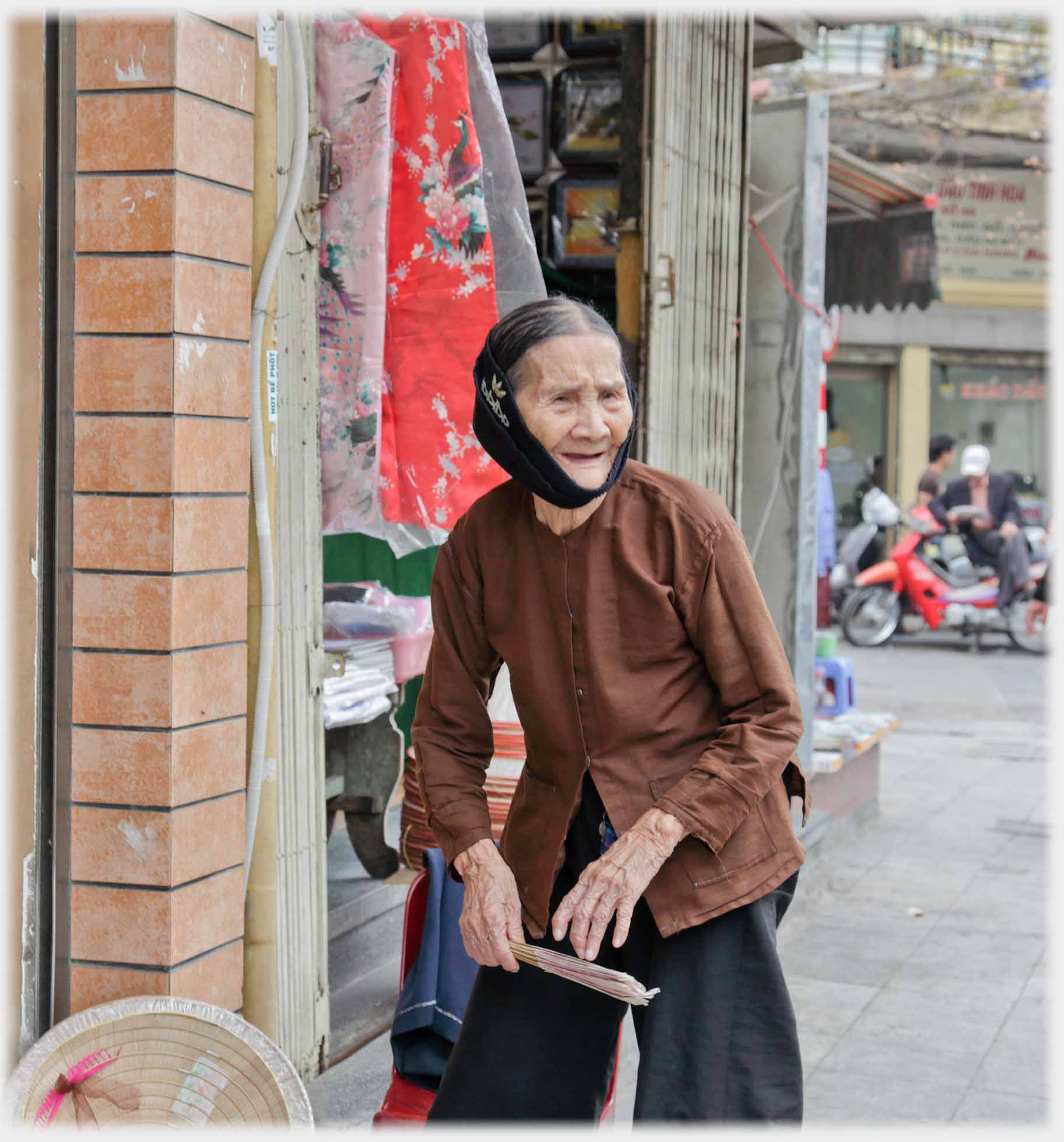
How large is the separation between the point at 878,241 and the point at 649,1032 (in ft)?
20.6

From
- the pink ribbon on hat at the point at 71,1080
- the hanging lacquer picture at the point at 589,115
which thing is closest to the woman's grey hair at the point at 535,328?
the pink ribbon on hat at the point at 71,1080

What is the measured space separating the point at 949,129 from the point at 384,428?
15190 millimetres

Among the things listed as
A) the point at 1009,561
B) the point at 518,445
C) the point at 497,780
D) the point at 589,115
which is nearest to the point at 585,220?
the point at 589,115

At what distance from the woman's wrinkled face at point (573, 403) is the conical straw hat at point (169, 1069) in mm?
1205

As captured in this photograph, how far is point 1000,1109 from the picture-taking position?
3377 millimetres

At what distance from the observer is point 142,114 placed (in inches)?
101

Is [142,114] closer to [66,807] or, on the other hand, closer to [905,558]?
[66,807]

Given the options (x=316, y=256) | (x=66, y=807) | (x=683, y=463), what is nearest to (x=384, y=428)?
(x=316, y=256)

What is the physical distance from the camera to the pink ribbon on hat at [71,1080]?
2.40 m

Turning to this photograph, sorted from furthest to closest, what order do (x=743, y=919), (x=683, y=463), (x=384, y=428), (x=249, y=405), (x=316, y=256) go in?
(x=683, y=463) → (x=384, y=428) → (x=316, y=256) → (x=249, y=405) → (x=743, y=919)

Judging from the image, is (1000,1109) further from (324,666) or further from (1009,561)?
(1009,561)

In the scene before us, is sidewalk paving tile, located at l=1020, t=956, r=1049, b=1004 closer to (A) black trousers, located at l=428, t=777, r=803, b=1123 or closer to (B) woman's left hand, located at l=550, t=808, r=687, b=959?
(A) black trousers, located at l=428, t=777, r=803, b=1123

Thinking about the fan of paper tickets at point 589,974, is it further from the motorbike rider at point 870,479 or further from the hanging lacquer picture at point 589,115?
the motorbike rider at point 870,479

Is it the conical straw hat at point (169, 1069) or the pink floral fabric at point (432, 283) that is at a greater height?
the pink floral fabric at point (432, 283)
